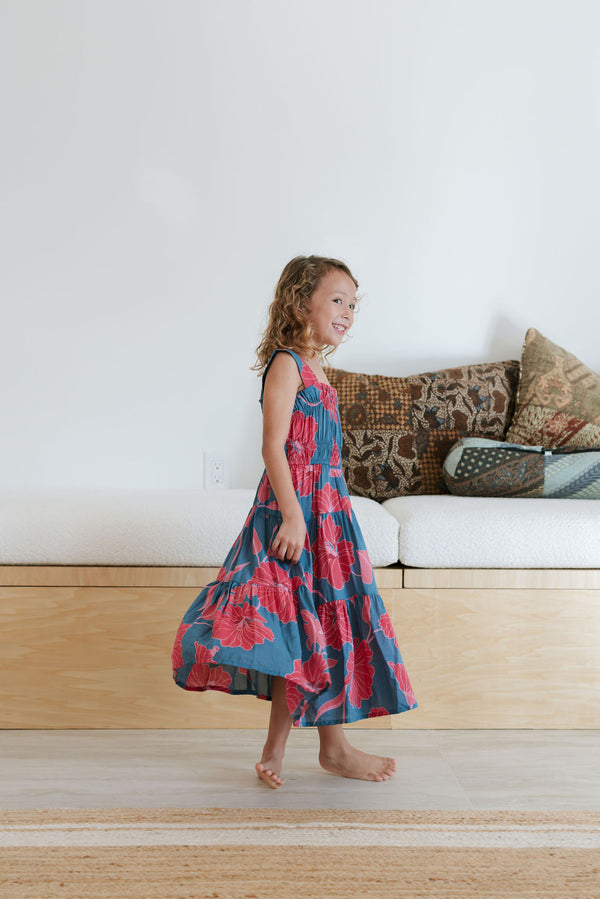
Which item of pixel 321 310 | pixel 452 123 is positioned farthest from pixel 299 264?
pixel 452 123

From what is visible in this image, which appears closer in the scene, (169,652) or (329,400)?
(329,400)

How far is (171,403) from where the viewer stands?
2090 millimetres

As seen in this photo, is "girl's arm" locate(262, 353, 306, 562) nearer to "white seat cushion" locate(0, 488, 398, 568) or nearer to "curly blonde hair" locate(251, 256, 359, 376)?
"curly blonde hair" locate(251, 256, 359, 376)

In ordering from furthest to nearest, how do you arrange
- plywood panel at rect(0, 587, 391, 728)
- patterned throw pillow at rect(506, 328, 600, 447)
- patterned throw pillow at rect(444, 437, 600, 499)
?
patterned throw pillow at rect(506, 328, 600, 447) < patterned throw pillow at rect(444, 437, 600, 499) < plywood panel at rect(0, 587, 391, 728)

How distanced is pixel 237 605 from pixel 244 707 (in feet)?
1.28

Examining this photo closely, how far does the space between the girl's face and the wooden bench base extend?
0.49m

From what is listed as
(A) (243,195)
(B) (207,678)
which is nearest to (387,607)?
(B) (207,678)

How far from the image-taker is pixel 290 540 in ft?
3.80

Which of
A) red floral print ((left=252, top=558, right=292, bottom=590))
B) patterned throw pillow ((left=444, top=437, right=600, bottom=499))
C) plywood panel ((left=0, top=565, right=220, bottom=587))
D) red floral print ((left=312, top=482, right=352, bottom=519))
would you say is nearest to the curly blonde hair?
red floral print ((left=312, top=482, right=352, bottom=519))

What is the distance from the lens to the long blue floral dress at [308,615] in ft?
3.68

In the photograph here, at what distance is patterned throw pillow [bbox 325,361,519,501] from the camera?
1.87 metres

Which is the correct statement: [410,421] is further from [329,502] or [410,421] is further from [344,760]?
[344,760]

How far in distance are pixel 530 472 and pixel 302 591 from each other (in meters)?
0.70

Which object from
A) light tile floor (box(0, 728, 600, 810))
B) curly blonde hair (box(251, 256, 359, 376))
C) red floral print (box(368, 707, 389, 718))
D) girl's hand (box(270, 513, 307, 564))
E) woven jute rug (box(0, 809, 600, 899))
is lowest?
light tile floor (box(0, 728, 600, 810))
